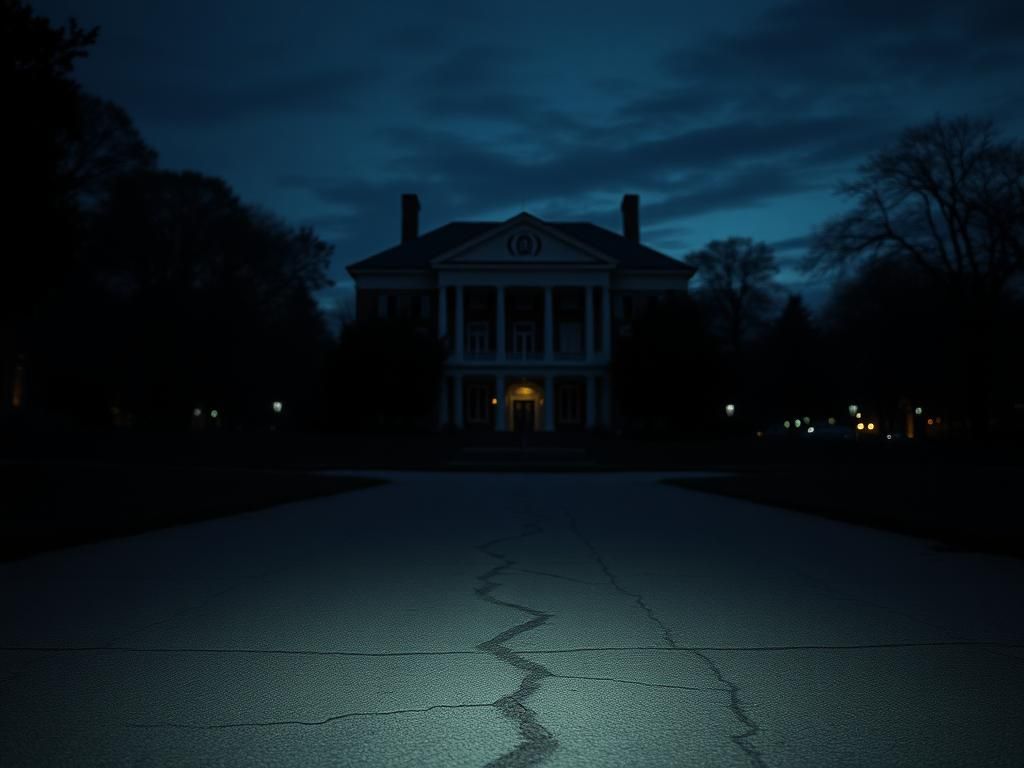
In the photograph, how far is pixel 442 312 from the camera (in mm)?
58438

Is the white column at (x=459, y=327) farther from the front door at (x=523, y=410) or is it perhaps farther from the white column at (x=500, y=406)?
the front door at (x=523, y=410)

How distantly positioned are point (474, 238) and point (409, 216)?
36.0 feet

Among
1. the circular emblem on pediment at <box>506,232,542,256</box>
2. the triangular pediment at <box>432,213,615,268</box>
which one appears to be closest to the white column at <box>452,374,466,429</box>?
the triangular pediment at <box>432,213,615,268</box>

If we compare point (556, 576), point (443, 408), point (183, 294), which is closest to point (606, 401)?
point (443, 408)

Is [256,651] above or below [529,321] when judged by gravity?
below

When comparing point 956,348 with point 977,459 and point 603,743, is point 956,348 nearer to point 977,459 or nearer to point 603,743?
point 977,459

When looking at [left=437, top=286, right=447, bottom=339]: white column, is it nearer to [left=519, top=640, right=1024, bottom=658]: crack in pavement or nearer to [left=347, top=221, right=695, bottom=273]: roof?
[left=347, top=221, right=695, bottom=273]: roof

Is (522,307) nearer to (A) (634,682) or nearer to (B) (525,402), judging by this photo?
(B) (525,402)

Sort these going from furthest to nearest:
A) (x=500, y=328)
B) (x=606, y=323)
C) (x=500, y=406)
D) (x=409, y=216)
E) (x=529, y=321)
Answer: (x=409, y=216)
(x=529, y=321)
(x=606, y=323)
(x=500, y=328)
(x=500, y=406)

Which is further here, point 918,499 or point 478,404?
point 478,404

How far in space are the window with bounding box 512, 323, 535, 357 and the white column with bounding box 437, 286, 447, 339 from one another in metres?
4.83

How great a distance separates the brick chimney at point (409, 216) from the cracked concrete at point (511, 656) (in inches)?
2235

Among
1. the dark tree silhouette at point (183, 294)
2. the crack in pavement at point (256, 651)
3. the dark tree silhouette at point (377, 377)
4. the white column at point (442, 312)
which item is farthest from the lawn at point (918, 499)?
the white column at point (442, 312)

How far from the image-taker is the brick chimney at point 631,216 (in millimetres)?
68125
